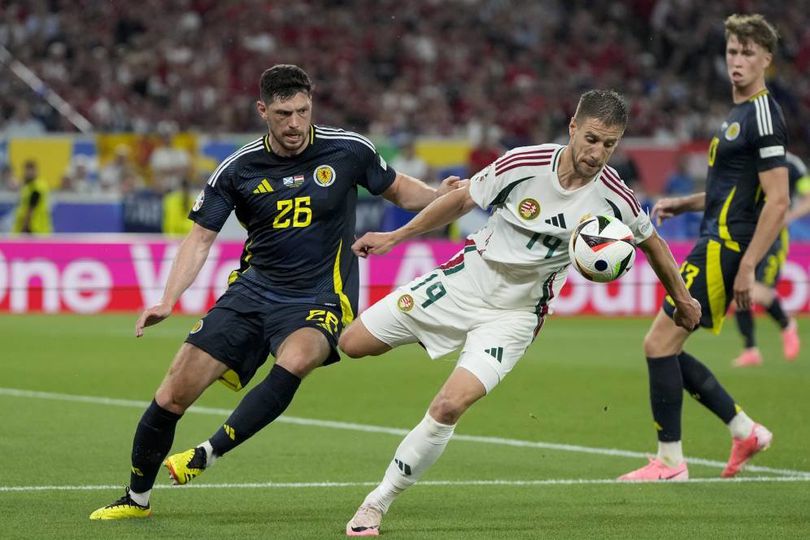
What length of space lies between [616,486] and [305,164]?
248 cm

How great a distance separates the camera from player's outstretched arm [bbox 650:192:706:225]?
8.39 meters

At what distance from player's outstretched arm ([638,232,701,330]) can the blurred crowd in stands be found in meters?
15.5

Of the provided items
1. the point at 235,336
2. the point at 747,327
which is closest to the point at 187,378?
the point at 235,336

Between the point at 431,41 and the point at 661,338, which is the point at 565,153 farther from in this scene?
the point at 431,41

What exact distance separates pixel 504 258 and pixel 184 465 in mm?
1724

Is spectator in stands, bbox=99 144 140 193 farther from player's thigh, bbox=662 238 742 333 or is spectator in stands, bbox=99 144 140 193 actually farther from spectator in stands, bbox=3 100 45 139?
player's thigh, bbox=662 238 742 333

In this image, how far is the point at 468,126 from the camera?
26.2 meters

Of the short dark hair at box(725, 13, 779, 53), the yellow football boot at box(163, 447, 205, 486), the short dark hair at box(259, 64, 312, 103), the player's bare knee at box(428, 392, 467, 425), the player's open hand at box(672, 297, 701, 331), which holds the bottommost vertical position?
the yellow football boot at box(163, 447, 205, 486)

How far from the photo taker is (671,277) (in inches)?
269

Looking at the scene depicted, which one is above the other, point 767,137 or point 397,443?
point 767,137

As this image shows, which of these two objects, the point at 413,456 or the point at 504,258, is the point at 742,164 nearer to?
the point at 504,258

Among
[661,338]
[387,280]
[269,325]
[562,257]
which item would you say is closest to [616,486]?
[661,338]

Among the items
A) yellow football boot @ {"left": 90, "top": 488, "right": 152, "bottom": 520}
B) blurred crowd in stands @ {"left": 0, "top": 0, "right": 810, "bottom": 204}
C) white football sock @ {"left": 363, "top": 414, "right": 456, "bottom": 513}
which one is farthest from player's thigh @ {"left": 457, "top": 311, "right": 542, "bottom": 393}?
blurred crowd in stands @ {"left": 0, "top": 0, "right": 810, "bottom": 204}

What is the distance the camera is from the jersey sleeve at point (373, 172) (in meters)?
7.36
